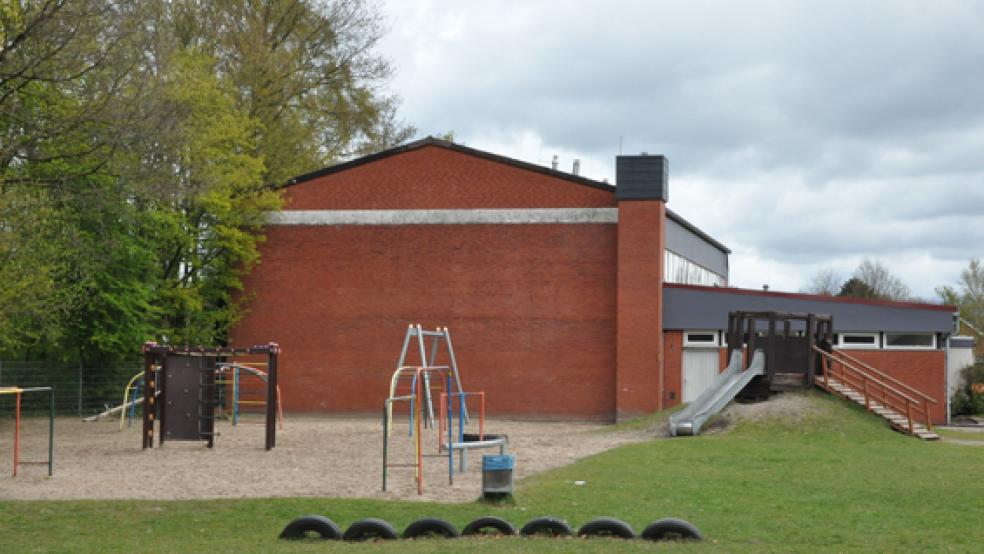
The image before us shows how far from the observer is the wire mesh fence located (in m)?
35.4

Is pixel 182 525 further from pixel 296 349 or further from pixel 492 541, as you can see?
pixel 296 349

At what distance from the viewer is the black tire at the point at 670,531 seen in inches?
519

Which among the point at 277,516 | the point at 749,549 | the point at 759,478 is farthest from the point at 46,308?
the point at 749,549

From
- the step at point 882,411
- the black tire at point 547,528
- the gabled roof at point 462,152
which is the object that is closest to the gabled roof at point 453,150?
the gabled roof at point 462,152

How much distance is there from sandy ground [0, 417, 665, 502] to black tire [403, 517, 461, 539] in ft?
13.4

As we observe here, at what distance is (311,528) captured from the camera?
45.0ft

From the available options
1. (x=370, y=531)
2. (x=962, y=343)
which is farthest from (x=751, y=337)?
(x=370, y=531)

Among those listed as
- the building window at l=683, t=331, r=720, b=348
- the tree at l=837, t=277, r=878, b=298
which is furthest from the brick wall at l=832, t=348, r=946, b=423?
the tree at l=837, t=277, r=878, b=298

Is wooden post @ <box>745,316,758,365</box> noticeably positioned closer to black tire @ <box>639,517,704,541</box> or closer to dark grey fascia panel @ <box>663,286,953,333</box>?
dark grey fascia panel @ <box>663,286,953,333</box>

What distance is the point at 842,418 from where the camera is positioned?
2808 centimetres

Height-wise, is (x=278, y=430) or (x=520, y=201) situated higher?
(x=520, y=201)

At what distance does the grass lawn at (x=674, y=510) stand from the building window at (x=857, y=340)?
45.9 feet

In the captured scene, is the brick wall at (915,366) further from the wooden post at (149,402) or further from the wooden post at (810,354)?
the wooden post at (149,402)

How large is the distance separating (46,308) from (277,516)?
1626cm
